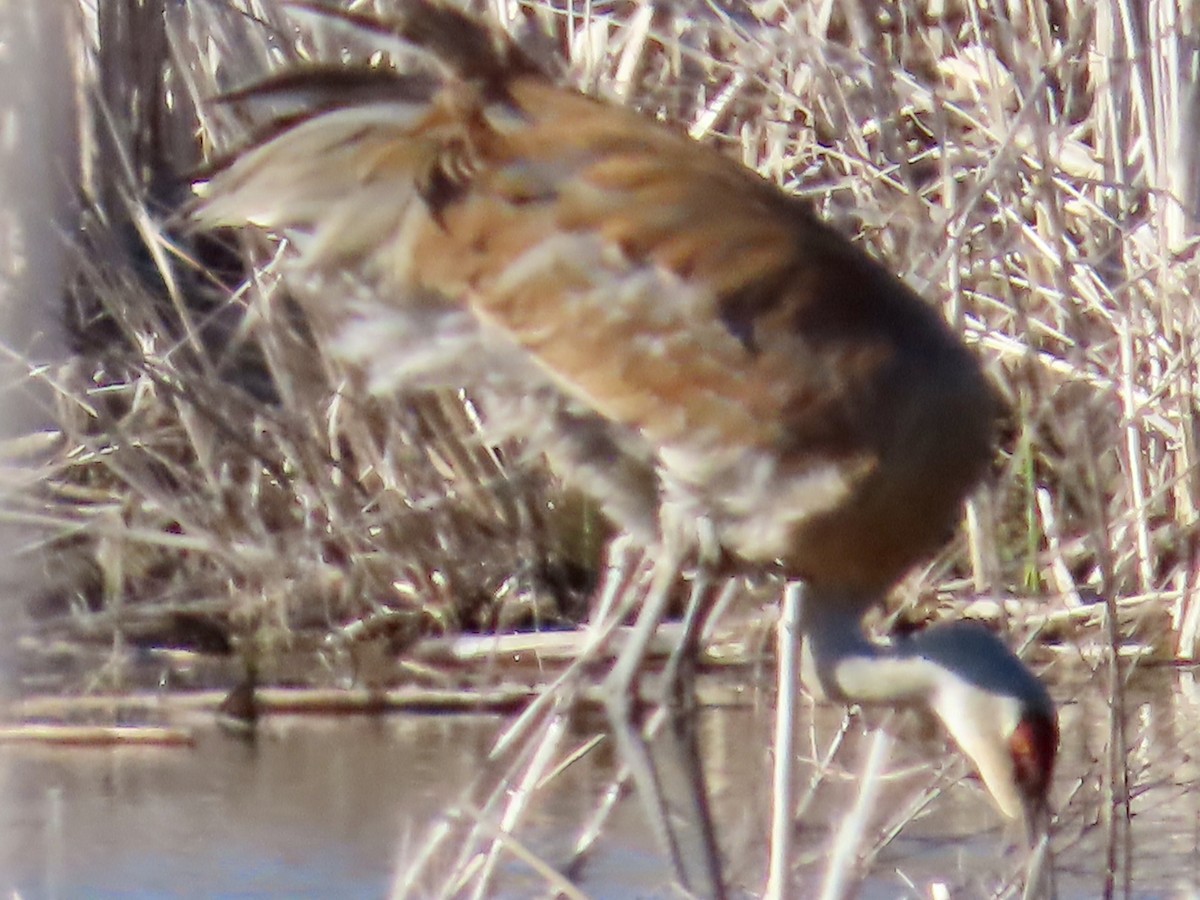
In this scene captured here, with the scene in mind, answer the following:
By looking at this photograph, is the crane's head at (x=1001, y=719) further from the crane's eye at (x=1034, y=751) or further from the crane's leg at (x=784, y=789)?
the crane's leg at (x=784, y=789)

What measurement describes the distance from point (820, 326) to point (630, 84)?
1.60 meters

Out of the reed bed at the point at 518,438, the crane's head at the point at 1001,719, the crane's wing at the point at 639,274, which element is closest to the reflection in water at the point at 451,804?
the crane's head at the point at 1001,719

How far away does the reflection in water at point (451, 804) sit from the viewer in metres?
4.73

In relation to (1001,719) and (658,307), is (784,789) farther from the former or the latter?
(658,307)

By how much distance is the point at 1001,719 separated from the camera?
428 cm

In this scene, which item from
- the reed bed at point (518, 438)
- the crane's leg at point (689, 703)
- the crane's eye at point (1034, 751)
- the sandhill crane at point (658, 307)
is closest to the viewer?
the crane's eye at point (1034, 751)

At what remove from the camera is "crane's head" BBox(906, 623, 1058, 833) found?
4.26 m

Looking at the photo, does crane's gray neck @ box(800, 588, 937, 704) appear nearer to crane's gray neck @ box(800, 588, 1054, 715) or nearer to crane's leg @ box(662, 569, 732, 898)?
crane's gray neck @ box(800, 588, 1054, 715)

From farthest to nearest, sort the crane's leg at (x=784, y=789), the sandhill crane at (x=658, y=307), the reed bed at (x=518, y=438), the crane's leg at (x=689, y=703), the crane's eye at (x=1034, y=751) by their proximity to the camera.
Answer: the reed bed at (x=518, y=438), the crane's leg at (x=689, y=703), the sandhill crane at (x=658, y=307), the crane's eye at (x=1034, y=751), the crane's leg at (x=784, y=789)

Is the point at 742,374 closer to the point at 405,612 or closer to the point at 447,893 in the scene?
the point at 447,893

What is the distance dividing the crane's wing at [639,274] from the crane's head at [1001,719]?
33 centimetres

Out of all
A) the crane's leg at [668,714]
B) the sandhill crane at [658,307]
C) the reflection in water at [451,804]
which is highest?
the sandhill crane at [658,307]

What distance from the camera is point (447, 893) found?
412 cm

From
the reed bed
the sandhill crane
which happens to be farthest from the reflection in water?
the sandhill crane
